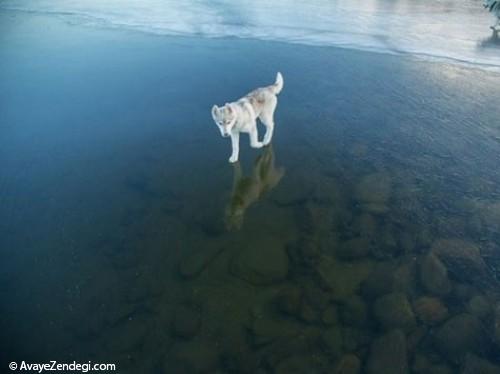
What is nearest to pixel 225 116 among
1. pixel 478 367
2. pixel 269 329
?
pixel 269 329

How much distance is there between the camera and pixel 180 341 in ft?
17.1

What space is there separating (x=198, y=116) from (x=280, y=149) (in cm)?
258

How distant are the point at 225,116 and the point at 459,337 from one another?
510cm

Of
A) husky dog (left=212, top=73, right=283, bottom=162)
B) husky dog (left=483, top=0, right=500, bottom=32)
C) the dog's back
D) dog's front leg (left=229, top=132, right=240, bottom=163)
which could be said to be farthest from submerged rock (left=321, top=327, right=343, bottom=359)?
husky dog (left=483, top=0, right=500, bottom=32)

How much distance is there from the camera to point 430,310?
18.0 ft

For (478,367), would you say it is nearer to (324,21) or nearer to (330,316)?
(330,316)

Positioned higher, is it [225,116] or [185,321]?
[225,116]

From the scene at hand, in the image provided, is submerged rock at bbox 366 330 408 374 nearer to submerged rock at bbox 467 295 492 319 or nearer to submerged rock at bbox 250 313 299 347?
submerged rock at bbox 250 313 299 347

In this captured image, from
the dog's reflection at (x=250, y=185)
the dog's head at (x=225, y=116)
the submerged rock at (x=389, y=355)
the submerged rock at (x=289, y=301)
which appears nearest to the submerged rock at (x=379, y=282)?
the submerged rock at (x=389, y=355)

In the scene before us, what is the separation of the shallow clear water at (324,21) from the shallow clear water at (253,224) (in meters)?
2.80

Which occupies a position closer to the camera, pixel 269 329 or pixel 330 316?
pixel 269 329

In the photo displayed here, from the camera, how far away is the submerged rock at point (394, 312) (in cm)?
532

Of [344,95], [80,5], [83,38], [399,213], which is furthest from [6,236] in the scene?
[80,5]

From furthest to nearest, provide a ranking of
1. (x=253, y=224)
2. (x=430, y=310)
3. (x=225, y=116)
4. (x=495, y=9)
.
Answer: (x=495, y=9) < (x=225, y=116) < (x=253, y=224) < (x=430, y=310)
